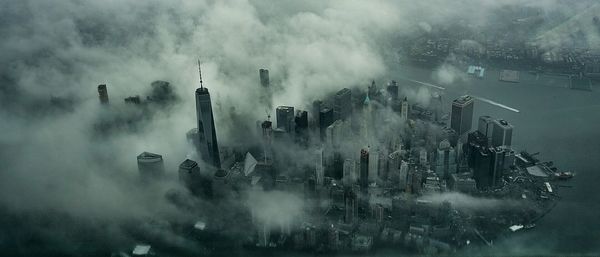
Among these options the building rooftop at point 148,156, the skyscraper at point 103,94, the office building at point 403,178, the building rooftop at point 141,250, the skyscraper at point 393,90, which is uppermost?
the skyscraper at point 103,94

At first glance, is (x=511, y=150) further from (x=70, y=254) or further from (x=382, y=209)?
(x=70, y=254)

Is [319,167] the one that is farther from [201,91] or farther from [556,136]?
[556,136]

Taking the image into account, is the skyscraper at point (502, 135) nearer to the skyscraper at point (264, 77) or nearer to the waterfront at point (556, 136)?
the waterfront at point (556, 136)

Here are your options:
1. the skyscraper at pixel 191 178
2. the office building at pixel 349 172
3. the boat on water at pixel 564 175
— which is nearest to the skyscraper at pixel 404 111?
the office building at pixel 349 172

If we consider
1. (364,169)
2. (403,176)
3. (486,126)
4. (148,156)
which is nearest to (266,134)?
(364,169)

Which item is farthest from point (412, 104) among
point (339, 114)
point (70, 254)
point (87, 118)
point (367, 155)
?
point (70, 254)

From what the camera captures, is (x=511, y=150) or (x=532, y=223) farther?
(x=511, y=150)
